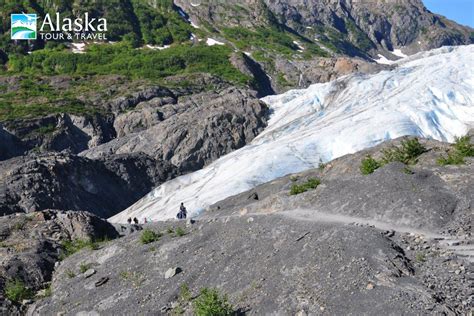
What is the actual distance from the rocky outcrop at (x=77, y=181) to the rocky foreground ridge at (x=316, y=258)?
81.5 feet

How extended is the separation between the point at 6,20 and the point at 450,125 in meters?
132

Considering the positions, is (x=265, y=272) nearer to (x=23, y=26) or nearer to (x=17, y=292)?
(x=17, y=292)

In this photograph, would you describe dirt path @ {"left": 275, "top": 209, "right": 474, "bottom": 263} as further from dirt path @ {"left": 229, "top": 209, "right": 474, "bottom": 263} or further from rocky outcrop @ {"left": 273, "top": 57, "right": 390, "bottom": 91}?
rocky outcrop @ {"left": 273, "top": 57, "right": 390, "bottom": 91}

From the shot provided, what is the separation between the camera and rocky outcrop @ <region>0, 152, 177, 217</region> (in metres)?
45.6

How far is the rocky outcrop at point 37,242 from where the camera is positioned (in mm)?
21375

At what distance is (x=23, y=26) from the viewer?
150 metres

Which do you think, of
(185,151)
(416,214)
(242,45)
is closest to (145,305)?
(416,214)

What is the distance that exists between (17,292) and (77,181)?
3388 centimetres

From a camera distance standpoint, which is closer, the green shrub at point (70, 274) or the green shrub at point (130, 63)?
the green shrub at point (70, 274)

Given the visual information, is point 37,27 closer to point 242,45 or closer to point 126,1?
point 126,1

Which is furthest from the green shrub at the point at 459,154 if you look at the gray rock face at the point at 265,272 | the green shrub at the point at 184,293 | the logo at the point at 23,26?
the logo at the point at 23,26

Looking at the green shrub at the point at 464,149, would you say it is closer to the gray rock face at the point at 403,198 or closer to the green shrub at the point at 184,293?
the gray rock face at the point at 403,198

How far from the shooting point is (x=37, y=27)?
495 ft

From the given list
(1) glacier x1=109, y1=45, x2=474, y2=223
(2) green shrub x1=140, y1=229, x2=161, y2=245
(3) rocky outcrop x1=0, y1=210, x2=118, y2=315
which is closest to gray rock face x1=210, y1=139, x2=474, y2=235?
(2) green shrub x1=140, y1=229, x2=161, y2=245
